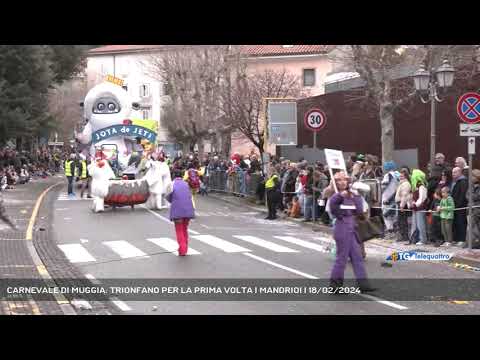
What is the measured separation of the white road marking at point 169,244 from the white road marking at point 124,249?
607mm

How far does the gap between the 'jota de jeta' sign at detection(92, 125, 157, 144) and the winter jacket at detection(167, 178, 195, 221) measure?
1576 centimetres

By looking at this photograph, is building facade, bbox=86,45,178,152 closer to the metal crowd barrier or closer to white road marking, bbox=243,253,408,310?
the metal crowd barrier

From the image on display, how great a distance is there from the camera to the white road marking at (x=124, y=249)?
48.5ft

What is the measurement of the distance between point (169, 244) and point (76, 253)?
218 cm

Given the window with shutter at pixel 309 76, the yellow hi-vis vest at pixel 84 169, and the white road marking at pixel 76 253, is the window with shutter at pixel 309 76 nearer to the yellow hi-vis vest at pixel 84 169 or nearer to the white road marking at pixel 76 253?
the yellow hi-vis vest at pixel 84 169

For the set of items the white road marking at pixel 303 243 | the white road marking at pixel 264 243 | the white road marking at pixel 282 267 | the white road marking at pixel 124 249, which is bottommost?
the white road marking at pixel 303 243

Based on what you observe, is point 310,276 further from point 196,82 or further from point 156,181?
point 196,82

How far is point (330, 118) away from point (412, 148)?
310 inches

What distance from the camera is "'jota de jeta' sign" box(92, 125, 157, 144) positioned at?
100 ft

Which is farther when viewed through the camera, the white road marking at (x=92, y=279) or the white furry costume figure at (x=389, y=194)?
the white furry costume figure at (x=389, y=194)

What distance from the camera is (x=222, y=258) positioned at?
1439 cm

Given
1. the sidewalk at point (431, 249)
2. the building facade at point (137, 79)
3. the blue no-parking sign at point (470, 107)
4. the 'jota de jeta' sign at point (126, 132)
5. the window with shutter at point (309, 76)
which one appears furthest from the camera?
the building facade at point (137, 79)

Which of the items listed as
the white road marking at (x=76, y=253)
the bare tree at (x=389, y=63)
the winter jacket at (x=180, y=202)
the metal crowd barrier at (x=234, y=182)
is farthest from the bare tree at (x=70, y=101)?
the winter jacket at (x=180, y=202)
